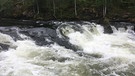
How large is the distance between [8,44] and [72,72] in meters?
8.16

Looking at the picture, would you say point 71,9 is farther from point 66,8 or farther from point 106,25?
point 106,25

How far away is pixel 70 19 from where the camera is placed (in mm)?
32750

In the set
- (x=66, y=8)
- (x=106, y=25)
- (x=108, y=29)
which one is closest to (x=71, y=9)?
(x=66, y=8)

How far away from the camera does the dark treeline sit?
3184cm

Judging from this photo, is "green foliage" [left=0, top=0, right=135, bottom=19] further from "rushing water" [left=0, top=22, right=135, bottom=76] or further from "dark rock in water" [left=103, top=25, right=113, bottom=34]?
"rushing water" [left=0, top=22, right=135, bottom=76]

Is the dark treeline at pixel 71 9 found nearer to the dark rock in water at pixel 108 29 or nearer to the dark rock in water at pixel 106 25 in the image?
the dark rock in water at pixel 106 25

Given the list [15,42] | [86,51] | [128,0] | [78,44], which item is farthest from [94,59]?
[128,0]

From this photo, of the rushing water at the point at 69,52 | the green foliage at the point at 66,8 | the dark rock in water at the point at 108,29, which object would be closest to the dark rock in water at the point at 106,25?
the dark rock in water at the point at 108,29

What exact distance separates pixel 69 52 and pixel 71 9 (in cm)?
1399

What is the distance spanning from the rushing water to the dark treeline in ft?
12.4

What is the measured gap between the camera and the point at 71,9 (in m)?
34.0

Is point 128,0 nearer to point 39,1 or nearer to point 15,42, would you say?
point 39,1

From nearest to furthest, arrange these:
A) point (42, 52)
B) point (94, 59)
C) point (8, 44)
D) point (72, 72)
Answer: point (72, 72)
point (94, 59)
point (42, 52)
point (8, 44)

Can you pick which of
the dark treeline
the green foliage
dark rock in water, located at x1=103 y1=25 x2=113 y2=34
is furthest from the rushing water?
the green foliage
